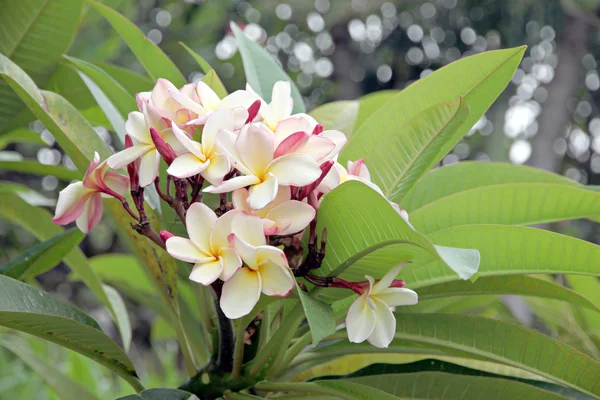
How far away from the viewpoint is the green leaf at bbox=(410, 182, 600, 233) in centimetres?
67

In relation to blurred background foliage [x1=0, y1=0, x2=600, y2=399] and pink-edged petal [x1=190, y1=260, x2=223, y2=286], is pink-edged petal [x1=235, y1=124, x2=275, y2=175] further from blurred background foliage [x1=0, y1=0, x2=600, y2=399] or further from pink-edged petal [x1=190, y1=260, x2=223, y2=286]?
blurred background foliage [x1=0, y1=0, x2=600, y2=399]

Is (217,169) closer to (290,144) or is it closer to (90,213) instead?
(290,144)

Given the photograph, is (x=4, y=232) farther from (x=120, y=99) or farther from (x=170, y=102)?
(x=170, y=102)

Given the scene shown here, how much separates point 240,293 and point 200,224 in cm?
7

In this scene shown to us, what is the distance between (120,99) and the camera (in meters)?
0.83

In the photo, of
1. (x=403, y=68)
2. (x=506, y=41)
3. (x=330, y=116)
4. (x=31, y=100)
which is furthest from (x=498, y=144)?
(x=31, y=100)

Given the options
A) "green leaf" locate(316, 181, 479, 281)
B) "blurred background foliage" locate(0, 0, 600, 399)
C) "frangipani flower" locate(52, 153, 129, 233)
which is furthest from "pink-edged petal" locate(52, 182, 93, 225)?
"blurred background foliage" locate(0, 0, 600, 399)

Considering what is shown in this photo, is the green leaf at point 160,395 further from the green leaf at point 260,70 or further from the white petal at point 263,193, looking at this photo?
the green leaf at point 260,70

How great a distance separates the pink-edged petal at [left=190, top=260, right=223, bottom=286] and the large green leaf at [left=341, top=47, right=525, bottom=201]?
0.77 feet

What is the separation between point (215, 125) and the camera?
53 centimetres

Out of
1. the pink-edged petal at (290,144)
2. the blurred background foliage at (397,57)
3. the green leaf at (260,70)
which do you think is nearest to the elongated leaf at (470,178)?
the green leaf at (260,70)

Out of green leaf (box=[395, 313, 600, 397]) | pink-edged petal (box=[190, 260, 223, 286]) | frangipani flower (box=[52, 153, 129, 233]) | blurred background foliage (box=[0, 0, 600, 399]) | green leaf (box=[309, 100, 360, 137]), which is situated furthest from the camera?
blurred background foliage (box=[0, 0, 600, 399])

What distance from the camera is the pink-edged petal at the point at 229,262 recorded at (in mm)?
473

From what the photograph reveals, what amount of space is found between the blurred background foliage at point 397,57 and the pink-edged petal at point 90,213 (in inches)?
70.0
